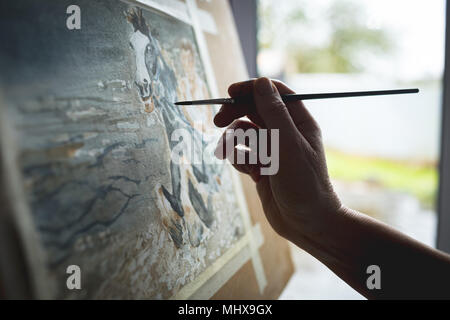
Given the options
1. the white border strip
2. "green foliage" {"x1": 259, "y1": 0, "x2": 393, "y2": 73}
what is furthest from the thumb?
"green foliage" {"x1": 259, "y1": 0, "x2": 393, "y2": 73}

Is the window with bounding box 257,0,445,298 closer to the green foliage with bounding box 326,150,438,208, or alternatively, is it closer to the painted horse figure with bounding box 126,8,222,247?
the green foliage with bounding box 326,150,438,208

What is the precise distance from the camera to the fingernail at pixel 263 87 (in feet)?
1.85

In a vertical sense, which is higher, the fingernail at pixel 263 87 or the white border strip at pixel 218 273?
the fingernail at pixel 263 87

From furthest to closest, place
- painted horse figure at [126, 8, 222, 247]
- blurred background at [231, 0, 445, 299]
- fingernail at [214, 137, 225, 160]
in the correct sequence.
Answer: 1. blurred background at [231, 0, 445, 299]
2. fingernail at [214, 137, 225, 160]
3. painted horse figure at [126, 8, 222, 247]

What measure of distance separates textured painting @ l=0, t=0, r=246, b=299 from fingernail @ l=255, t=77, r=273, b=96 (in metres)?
0.14

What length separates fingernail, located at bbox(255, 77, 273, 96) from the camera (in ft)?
1.85

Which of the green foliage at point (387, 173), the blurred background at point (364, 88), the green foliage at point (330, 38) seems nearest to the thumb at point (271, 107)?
the green foliage at point (330, 38)

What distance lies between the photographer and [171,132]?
1.83 ft

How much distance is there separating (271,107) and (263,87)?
4 centimetres

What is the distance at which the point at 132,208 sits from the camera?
44cm

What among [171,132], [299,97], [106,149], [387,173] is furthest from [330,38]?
[106,149]

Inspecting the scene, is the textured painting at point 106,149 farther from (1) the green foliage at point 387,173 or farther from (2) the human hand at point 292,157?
(1) the green foliage at point 387,173
